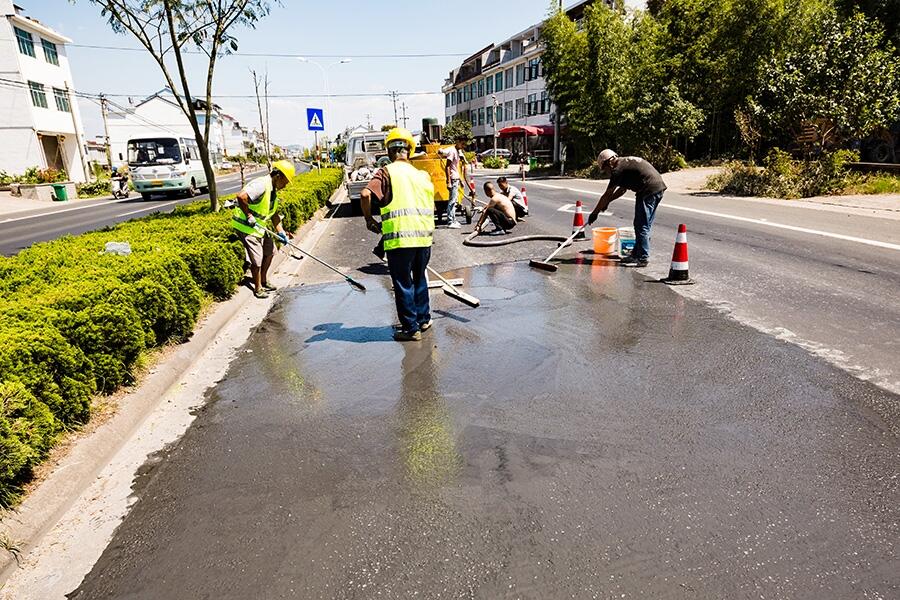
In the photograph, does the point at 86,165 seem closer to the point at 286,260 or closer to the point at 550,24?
the point at 550,24

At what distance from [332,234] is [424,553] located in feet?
33.2

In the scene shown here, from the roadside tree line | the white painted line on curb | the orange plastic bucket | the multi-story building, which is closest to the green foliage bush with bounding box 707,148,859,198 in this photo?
the roadside tree line

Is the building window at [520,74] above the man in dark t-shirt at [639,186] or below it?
A: above

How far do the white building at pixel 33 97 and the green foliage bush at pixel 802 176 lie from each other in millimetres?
36908

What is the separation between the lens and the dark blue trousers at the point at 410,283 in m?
4.70

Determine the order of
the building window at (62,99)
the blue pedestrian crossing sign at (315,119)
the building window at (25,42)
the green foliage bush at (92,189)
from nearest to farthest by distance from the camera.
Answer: the blue pedestrian crossing sign at (315,119) < the green foliage bush at (92,189) < the building window at (25,42) < the building window at (62,99)

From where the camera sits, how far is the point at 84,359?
3266 millimetres

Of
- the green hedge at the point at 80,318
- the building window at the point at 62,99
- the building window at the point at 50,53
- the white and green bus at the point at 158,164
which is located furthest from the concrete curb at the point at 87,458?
the building window at the point at 50,53

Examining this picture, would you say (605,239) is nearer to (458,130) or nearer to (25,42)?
(25,42)

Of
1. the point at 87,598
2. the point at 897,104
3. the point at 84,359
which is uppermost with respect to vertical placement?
the point at 897,104

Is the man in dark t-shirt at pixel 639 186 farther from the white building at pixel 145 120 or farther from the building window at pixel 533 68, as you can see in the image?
the white building at pixel 145 120

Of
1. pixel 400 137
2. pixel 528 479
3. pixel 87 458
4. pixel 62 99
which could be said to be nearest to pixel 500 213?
pixel 400 137

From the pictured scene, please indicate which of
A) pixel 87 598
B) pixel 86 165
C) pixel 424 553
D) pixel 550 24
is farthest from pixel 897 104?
pixel 86 165

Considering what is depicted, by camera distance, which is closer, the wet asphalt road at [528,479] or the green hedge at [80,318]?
the wet asphalt road at [528,479]
